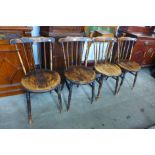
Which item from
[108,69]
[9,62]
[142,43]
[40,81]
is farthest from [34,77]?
[142,43]

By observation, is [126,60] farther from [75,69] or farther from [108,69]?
[75,69]

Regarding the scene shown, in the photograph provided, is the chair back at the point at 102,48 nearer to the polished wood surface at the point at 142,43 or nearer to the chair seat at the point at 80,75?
A: the chair seat at the point at 80,75

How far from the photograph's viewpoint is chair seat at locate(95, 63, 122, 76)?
2.02 m

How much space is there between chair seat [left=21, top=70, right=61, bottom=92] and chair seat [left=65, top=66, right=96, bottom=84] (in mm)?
185

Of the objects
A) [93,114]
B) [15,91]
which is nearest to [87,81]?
[93,114]

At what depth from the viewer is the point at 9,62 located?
179cm

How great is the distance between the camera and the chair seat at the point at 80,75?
173 cm

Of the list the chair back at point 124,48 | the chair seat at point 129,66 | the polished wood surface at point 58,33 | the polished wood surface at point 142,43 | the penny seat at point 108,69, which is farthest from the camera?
the polished wood surface at point 142,43

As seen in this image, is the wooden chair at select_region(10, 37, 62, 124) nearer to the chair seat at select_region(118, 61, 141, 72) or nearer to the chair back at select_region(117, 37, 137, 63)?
the chair seat at select_region(118, 61, 141, 72)

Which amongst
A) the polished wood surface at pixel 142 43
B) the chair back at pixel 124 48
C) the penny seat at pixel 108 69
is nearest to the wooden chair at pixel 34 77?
the penny seat at pixel 108 69

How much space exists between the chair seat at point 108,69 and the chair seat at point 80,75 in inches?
7.8

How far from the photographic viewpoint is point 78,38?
1.89 metres
